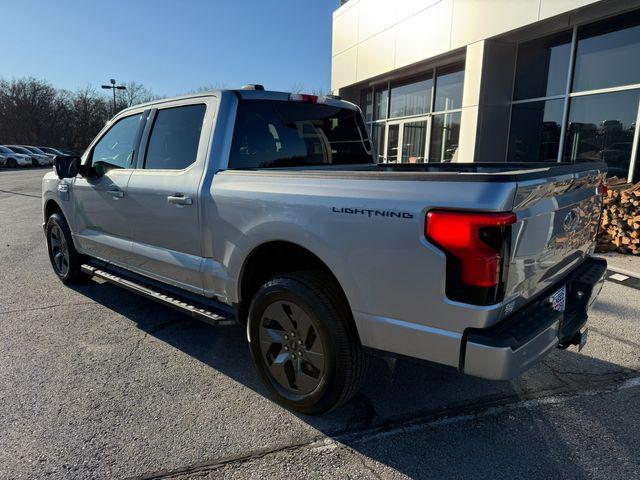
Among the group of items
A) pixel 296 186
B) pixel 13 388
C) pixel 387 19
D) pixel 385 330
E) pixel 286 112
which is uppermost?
pixel 387 19

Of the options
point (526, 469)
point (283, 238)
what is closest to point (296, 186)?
point (283, 238)

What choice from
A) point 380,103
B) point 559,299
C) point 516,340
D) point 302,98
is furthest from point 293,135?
point 380,103

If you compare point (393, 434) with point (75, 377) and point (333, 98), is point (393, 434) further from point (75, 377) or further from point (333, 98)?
point (333, 98)

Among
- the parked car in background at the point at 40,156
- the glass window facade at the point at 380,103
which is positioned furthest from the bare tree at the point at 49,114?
the glass window facade at the point at 380,103

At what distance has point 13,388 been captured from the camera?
307cm

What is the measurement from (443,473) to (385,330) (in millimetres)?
771

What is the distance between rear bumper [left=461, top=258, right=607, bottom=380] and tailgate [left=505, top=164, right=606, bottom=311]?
0.27 feet

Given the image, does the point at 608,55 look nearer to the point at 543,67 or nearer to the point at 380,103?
the point at 543,67

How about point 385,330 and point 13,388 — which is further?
point 13,388

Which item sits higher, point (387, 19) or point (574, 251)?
point (387, 19)

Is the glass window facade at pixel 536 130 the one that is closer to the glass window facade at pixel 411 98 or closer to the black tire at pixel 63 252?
the glass window facade at pixel 411 98

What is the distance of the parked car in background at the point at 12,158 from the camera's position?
3688 centimetres

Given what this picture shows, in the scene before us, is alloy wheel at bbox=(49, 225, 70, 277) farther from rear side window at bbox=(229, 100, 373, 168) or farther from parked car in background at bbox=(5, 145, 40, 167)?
parked car in background at bbox=(5, 145, 40, 167)

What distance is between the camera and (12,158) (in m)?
37.3
